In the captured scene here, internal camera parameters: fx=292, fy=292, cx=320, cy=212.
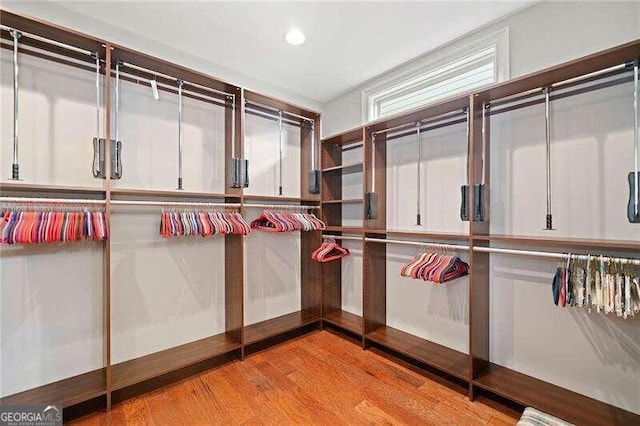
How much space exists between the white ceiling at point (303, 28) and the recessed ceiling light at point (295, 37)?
0.17ft

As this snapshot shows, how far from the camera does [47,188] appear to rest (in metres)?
1.82

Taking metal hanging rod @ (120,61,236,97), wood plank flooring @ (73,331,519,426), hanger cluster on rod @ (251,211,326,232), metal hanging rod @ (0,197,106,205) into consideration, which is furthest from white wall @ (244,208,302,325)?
metal hanging rod @ (0,197,106,205)

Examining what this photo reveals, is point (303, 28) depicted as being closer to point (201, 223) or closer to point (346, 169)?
point (346, 169)

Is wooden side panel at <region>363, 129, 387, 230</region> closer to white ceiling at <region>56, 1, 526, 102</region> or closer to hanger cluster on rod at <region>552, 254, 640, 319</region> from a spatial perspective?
white ceiling at <region>56, 1, 526, 102</region>

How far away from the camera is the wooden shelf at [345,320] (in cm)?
303

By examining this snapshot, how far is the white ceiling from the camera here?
2.11m

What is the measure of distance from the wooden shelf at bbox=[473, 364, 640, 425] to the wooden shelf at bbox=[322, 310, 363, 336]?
1.20 m

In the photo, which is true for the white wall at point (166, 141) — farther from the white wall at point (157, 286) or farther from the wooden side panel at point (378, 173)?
the wooden side panel at point (378, 173)

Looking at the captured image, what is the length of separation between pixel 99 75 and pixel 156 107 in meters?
0.42

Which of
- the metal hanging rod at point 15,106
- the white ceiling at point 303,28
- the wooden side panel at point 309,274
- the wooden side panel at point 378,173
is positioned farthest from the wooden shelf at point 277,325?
the white ceiling at point 303,28

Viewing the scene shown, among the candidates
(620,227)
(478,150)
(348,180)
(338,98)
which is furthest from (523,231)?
(338,98)

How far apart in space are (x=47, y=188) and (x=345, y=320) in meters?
2.79

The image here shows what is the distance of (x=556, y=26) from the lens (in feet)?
6.55

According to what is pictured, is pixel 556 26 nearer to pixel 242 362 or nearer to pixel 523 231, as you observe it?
pixel 523 231
